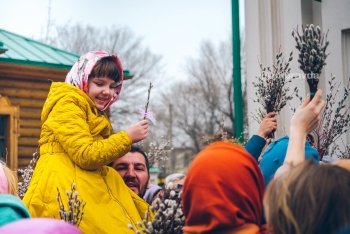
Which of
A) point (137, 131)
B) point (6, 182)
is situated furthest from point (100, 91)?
point (6, 182)

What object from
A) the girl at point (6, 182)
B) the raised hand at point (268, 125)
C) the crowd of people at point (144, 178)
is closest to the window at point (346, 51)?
the crowd of people at point (144, 178)

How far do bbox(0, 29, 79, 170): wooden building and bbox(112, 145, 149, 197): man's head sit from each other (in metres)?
8.78

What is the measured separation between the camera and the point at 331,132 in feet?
12.0

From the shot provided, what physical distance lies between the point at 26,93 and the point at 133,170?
9703 mm

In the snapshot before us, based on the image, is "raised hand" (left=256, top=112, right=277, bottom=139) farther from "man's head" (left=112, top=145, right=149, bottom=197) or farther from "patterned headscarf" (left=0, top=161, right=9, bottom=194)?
"patterned headscarf" (left=0, top=161, right=9, bottom=194)

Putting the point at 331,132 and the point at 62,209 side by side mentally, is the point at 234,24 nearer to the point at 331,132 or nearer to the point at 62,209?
the point at 331,132

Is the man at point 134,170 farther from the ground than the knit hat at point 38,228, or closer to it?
closer to it

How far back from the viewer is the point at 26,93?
1346cm

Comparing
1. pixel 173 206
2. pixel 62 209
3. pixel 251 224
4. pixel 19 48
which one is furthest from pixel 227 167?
pixel 19 48

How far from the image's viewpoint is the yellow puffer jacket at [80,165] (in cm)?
319

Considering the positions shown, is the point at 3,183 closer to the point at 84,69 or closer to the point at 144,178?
the point at 84,69

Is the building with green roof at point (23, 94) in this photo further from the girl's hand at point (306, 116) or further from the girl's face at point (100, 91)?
the girl's hand at point (306, 116)

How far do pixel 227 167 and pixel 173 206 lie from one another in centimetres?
44

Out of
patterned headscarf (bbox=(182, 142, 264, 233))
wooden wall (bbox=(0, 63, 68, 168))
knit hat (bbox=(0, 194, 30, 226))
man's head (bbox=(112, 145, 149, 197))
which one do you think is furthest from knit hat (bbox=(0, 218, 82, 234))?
wooden wall (bbox=(0, 63, 68, 168))
